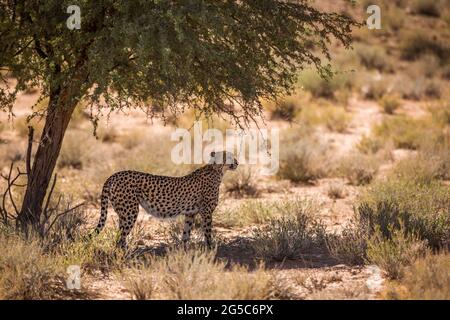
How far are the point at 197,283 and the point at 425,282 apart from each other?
2.27m

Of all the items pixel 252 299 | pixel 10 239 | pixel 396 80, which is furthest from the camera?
pixel 396 80

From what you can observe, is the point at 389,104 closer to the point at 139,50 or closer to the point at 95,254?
the point at 139,50

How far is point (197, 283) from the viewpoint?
6453 mm

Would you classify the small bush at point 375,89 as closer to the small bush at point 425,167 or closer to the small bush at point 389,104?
the small bush at point 389,104

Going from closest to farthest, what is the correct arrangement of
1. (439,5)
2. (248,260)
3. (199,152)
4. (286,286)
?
(286,286)
(248,260)
(199,152)
(439,5)

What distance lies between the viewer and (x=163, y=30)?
7.62m

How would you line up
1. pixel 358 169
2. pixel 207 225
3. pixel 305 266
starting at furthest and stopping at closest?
pixel 358 169
pixel 207 225
pixel 305 266

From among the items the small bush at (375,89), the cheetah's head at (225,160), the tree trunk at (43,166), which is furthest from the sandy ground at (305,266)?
the small bush at (375,89)

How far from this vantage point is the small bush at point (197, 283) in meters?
6.35

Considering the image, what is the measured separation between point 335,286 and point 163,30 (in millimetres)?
3500

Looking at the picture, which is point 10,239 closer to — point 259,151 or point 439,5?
point 259,151

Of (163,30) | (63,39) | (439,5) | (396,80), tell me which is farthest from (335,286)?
(439,5)

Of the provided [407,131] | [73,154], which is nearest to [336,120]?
[407,131]

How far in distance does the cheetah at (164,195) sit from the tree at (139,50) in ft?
2.80
